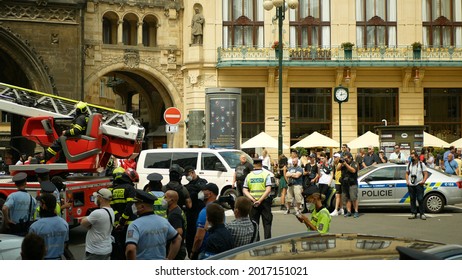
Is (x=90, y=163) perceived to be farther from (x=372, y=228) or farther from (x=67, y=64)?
(x=67, y=64)

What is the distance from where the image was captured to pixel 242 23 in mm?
35500

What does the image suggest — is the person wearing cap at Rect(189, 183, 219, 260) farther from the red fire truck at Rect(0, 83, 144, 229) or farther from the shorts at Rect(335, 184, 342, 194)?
the shorts at Rect(335, 184, 342, 194)

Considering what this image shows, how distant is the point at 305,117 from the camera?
36.0m

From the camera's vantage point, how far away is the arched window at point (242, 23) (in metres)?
35.5

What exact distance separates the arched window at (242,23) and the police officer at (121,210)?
2610 centimetres

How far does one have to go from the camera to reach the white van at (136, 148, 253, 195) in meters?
20.4

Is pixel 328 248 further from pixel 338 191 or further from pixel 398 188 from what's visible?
pixel 398 188

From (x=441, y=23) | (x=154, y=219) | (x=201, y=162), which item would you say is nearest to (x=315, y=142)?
(x=201, y=162)

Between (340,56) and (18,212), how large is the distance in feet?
90.2

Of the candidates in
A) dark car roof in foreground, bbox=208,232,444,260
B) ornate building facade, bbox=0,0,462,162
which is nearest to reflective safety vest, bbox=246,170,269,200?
dark car roof in foreground, bbox=208,232,444,260

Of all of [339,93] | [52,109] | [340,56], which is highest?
[340,56]

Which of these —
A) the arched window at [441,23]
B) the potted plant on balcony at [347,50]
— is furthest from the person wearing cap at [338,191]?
the arched window at [441,23]

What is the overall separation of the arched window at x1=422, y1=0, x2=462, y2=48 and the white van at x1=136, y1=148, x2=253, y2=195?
1945 cm

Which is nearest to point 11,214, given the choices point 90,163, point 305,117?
point 90,163
